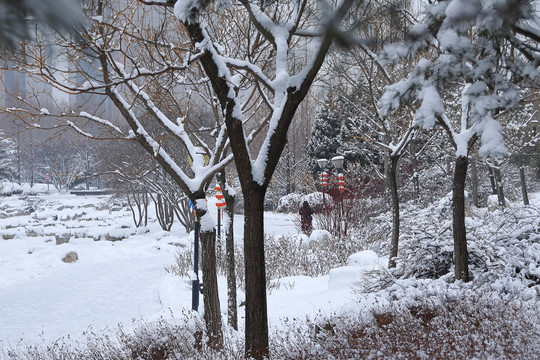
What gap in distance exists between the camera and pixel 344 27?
2570mm

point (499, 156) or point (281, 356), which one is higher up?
point (499, 156)

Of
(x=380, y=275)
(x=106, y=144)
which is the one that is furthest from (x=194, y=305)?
(x=106, y=144)

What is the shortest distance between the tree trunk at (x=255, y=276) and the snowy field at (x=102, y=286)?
4.29 feet

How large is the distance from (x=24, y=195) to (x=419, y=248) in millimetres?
40296

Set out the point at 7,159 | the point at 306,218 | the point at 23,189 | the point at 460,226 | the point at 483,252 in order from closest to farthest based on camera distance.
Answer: the point at 460,226
the point at 483,252
the point at 306,218
the point at 7,159
the point at 23,189

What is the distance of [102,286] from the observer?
10.8m

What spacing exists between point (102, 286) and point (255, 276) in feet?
27.4

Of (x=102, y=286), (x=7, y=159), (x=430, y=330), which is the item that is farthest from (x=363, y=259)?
(x=7, y=159)

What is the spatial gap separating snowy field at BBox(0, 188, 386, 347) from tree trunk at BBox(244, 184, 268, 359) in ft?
4.29

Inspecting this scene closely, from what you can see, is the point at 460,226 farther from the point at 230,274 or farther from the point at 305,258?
the point at 305,258

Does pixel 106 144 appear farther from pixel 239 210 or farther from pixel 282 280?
pixel 282 280

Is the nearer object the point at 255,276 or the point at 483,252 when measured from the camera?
the point at 255,276

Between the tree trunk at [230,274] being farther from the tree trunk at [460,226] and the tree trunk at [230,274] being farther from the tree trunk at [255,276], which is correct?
the tree trunk at [460,226]

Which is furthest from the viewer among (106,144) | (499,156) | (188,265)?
(106,144)
